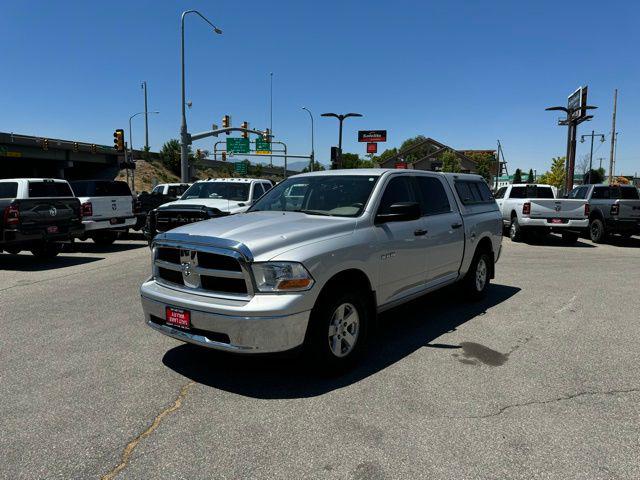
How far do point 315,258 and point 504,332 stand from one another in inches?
117

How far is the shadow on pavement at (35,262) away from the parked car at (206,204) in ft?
7.12

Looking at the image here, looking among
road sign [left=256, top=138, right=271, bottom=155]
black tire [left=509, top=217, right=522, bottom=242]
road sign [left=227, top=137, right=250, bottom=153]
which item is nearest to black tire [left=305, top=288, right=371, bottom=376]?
black tire [left=509, top=217, right=522, bottom=242]

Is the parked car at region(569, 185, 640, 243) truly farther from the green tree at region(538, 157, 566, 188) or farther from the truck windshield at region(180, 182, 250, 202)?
the green tree at region(538, 157, 566, 188)

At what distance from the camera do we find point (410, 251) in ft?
16.6

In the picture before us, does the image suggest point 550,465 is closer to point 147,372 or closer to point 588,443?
point 588,443

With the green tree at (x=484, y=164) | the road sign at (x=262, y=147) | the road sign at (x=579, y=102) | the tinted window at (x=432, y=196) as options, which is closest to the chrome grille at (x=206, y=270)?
the tinted window at (x=432, y=196)

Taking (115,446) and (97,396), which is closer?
(115,446)

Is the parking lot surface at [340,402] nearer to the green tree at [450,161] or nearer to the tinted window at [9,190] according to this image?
the tinted window at [9,190]

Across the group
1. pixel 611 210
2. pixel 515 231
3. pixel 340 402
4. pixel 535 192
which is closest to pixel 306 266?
pixel 340 402

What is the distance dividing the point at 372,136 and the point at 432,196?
55.9 meters

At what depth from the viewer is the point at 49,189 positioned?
11461mm

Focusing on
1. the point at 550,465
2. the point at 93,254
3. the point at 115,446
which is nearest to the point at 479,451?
the point at 550,465

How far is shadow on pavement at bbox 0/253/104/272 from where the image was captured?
10.3 metres

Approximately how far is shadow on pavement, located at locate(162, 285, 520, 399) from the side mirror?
136 centimetres
